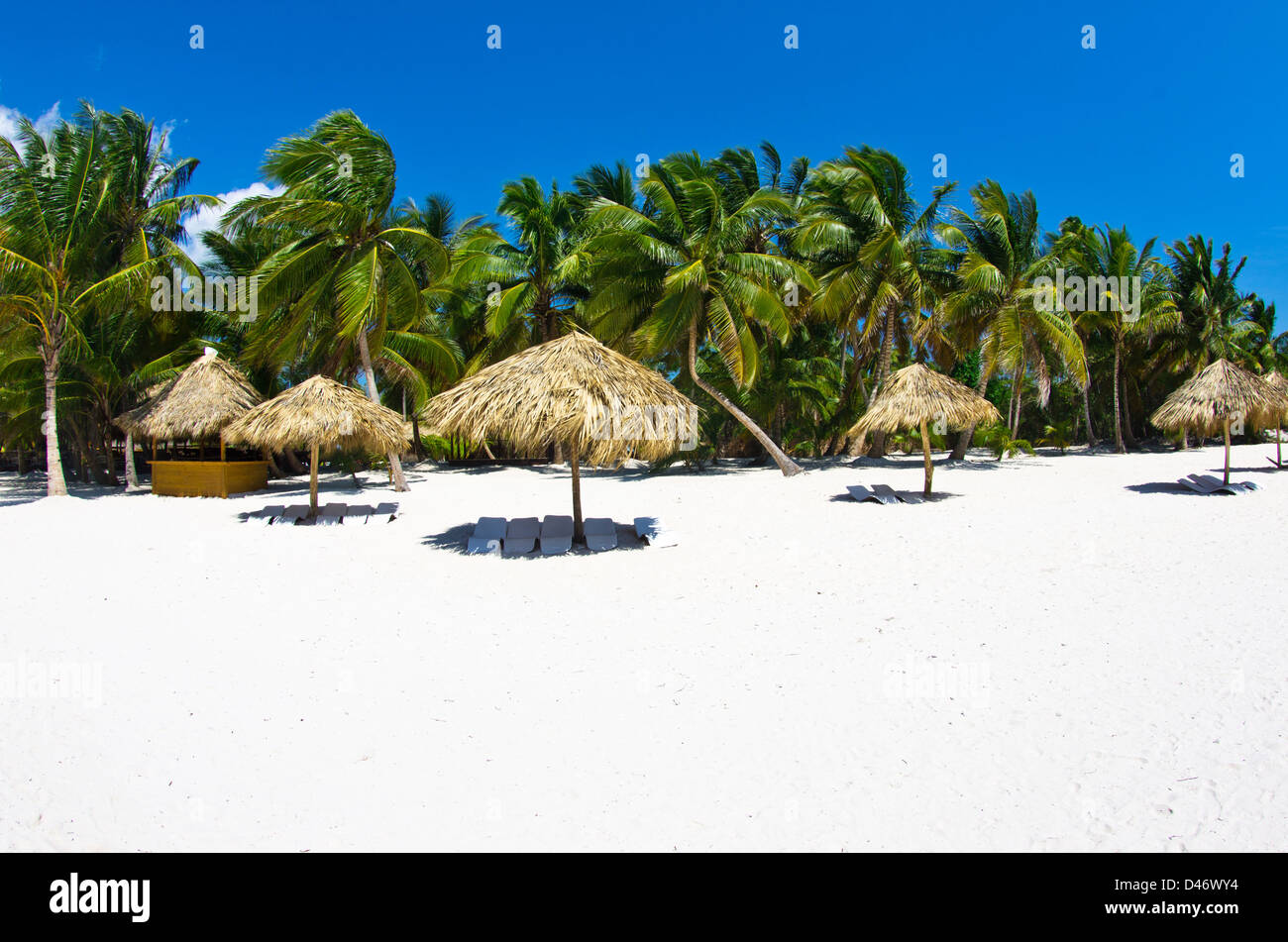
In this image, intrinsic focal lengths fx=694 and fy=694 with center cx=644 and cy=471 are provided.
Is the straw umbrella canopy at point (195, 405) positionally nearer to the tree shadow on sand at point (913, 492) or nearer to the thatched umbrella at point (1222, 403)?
the tree shadow on sand at point (913, 492)

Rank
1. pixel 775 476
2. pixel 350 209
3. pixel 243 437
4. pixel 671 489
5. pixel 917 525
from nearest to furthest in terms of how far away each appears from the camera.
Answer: pixel 917 525, pixel 243 437, pixel 350 209, pixel 671 489, pixel 775 476

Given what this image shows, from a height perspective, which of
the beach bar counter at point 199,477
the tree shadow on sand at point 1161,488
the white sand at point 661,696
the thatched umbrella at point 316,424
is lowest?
the white sand at point 661,696

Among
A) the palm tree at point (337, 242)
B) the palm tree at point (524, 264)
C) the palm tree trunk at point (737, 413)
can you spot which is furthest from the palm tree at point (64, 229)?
the palm tree trunk at point (737, 413)

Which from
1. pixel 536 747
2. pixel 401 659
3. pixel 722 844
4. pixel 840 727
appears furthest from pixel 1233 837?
pixel 401 659

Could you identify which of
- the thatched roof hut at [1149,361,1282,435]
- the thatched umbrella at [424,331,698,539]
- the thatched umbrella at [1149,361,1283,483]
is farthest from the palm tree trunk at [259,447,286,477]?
the thatched umbrella at [1149,361,1283,483]

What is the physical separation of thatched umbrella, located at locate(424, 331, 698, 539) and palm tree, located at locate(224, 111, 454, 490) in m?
6.24

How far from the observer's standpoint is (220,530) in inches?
415

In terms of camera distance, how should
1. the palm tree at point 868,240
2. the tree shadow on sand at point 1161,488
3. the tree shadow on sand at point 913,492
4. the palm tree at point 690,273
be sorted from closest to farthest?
the tree shadow on sand at point 913,492, the tree shadow on sand at point 1161,488, the palm tree at point 690,273, the palm tree at point 868,240

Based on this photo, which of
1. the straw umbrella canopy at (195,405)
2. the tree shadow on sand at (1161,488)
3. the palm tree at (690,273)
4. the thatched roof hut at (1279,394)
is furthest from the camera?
the palm tree at (690,273)

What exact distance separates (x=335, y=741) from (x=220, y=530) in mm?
8309

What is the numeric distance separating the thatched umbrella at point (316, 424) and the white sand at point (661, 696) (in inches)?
112

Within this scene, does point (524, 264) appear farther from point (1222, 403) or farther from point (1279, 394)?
point (1279, 394)

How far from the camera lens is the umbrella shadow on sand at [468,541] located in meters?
8.62

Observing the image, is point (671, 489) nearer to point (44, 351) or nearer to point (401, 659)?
point (401, 659)
